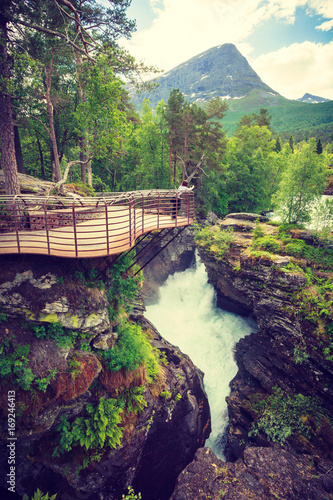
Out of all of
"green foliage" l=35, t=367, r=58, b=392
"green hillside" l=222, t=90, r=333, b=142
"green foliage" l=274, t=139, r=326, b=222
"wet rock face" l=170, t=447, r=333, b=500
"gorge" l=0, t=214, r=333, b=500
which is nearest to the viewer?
"green foliage" l=35, t=367, r=58, b=392

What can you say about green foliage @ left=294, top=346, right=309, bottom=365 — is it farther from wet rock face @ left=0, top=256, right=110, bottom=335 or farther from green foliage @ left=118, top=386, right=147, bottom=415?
wet rock face @ left=0, top=256, right=110, bottom=335

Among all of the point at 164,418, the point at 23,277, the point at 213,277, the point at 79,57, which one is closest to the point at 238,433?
the point at 164,418

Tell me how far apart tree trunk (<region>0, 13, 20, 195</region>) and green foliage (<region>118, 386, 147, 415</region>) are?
9.52 metres

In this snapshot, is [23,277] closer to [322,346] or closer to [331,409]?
[322,346]

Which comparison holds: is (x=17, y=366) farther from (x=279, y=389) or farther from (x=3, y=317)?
(x=279, y=389)

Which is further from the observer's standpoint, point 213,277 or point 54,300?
point 213,277

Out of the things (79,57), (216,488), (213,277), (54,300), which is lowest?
(216,488)

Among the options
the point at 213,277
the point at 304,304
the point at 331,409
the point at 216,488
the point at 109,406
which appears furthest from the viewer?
the point at 213,277

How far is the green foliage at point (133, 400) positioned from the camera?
866cm

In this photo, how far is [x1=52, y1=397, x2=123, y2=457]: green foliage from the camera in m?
7.41

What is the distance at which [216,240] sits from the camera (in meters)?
20.2

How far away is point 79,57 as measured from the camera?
13312 millimetres

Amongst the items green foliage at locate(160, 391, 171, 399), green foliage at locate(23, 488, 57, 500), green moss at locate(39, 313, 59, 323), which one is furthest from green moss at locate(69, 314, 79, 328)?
green foliage at locate(160, 391, 171, 399)

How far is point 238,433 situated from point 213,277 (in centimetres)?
1164
